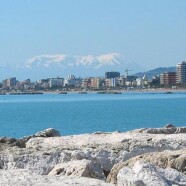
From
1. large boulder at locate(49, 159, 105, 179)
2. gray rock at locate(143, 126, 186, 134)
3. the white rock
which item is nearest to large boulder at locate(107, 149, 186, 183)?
the white rock

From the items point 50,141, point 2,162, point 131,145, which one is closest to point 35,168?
point 2,162

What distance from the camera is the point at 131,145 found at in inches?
586

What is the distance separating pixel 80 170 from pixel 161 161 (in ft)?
3.97

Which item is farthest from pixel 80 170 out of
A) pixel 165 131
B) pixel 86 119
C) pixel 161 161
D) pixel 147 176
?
pixel 86 119

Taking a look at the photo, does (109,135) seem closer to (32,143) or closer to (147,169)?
(32,143)

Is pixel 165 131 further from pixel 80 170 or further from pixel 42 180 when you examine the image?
pixel 42 180

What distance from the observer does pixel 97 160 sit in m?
13.7

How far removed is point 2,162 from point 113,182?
337cm

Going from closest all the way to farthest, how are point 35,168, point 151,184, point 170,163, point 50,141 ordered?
point 151,184 < point 170,163 < point 35,168 < point 50,141

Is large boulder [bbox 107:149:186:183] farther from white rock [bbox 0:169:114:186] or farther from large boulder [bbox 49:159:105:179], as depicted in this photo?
large boulder [bbox 49:159:105:179]

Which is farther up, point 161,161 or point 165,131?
point 161,161

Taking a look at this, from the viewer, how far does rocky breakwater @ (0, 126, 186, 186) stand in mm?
10062

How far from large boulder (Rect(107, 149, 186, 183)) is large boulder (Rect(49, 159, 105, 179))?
0.44 metres

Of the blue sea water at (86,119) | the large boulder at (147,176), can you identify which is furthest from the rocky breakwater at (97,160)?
the blue sea water at (86,119)
